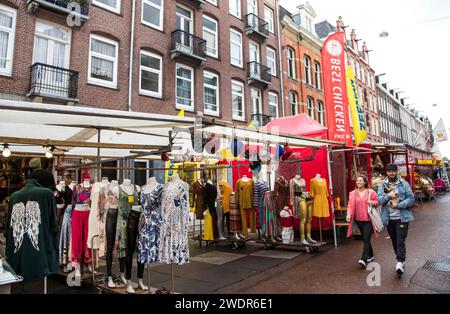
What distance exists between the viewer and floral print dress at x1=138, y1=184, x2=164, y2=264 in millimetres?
4297

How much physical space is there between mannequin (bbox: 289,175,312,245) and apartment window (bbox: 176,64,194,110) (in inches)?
340

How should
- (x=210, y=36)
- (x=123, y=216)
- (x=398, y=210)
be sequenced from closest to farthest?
(x=123, y=216) → (x=398, y=210) → (x=210, y=36)

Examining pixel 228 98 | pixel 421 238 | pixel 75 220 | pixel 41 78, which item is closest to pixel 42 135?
pixel 75 220

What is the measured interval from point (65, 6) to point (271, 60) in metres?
13.2

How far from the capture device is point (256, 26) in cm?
1953

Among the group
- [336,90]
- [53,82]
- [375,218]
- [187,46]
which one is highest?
[187,46]

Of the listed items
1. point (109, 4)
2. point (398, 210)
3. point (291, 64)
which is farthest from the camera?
point (291, 64)

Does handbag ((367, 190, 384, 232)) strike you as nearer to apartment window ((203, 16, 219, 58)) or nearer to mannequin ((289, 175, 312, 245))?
mannequin ((289, 175, 312, 245))

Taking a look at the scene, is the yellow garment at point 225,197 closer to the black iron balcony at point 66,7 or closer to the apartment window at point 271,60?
the black iron balcony at point 66,7

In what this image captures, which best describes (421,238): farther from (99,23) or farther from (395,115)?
(395,115)

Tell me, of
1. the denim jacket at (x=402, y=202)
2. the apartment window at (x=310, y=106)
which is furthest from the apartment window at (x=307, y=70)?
the denim jacket at (x=402, y=202)

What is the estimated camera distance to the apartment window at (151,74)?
44.5 ft

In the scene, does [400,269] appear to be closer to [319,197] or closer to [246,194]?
[319,197]

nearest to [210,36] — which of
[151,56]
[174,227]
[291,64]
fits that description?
[151,56]
